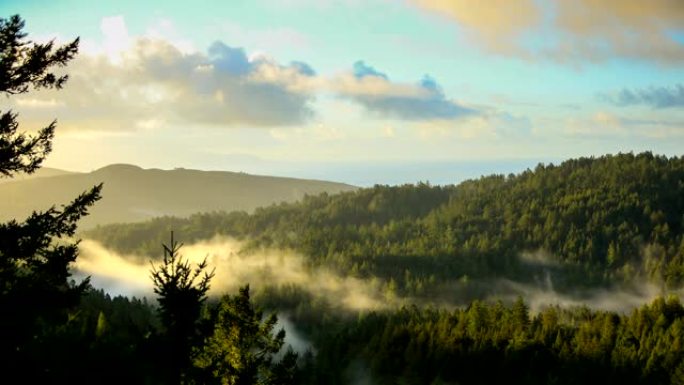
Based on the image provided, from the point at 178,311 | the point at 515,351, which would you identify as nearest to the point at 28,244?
the point at 178,311

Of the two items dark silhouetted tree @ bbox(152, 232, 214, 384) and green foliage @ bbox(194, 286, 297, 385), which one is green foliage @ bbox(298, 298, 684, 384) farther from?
dark silhouetted tree @ bbox(152, 232, 214, 384)

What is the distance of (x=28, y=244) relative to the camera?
20578 millimetres

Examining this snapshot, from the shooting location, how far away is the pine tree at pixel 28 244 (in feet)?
64.8

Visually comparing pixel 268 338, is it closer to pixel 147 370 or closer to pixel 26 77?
pixel 147 370

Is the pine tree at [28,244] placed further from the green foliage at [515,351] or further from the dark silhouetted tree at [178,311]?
the green foliage at [515,351]

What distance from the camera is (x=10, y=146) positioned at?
67.5ft

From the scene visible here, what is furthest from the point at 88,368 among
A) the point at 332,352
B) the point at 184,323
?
the point at 332,352

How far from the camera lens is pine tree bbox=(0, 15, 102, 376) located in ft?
64.8

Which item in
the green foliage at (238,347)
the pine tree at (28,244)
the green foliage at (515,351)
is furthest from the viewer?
the green foliage at (515,351)

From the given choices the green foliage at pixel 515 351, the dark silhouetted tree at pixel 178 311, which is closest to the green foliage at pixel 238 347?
the dark silhouetted tree at pixel 178 311

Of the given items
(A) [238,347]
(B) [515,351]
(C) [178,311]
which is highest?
(C) [178,311]

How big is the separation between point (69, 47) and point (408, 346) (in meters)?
140

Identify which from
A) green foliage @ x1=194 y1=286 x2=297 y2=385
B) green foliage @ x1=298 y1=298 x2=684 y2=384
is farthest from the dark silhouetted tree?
green foliage @ x1=298 y1=298 x2=684 y2=384

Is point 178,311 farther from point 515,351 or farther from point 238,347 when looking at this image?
point 515,351
